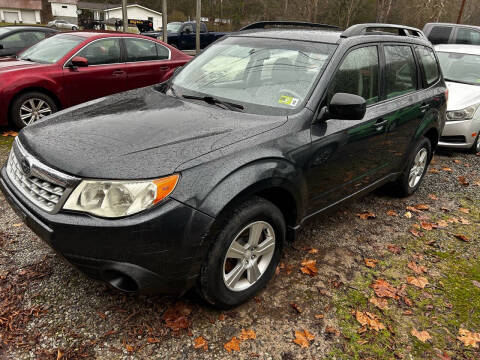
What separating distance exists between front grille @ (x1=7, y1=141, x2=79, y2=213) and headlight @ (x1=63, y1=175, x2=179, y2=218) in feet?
0.41

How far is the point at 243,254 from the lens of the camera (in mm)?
2510

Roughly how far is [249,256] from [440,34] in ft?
43.3

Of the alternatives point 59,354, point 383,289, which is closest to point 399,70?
point 383,289

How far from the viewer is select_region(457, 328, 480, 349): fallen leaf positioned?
2533 millimetres

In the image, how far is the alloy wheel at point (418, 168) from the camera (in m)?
4.54

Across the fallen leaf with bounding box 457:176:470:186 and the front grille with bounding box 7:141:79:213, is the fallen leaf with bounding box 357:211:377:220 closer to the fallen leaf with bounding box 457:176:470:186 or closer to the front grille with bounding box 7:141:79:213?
the fallen leaf with bounding box 457:176:470:186

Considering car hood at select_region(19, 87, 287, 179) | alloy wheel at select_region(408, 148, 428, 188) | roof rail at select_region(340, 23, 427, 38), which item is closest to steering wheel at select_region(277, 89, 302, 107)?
car hood at select_region(19, 87, 287, 179)

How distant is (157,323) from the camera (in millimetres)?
2480

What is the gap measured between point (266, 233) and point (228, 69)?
4.94ft

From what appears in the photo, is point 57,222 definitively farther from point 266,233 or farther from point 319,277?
point 319,277

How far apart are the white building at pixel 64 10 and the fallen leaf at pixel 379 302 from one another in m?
A: 76.4

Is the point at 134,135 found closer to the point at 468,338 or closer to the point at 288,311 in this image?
the point at 288,311

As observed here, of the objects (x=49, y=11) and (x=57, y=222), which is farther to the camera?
(x=49, y=11)

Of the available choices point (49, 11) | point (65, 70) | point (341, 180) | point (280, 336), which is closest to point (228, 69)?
point (341, 180)
